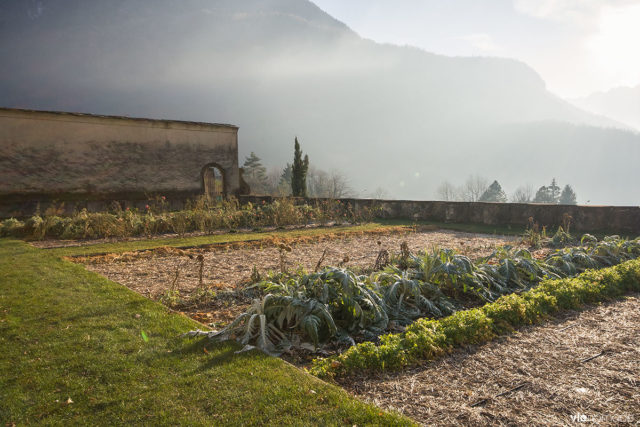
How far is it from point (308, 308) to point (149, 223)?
7.86 meters

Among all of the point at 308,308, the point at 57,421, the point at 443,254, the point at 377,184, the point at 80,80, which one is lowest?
the point at 57,421

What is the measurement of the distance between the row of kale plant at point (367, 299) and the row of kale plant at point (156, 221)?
6.50 m

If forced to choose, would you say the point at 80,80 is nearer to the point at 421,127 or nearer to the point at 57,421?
the point at 421,127

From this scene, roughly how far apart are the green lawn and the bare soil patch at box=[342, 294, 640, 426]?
0.34 metres

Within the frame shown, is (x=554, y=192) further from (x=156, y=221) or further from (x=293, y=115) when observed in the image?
(x=293, y=115)

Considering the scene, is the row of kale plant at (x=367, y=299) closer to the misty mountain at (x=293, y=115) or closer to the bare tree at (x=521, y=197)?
the bare tree at (x=521, y=197)

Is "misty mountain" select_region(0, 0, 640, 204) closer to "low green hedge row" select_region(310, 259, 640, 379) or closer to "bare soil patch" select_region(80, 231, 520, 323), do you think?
"bare soil patch" select_region(80, 231, 520, 323)

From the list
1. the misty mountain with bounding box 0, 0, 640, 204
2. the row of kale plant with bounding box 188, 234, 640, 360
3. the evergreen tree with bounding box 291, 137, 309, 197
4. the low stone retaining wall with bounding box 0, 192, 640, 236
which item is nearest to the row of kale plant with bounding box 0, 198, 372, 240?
the low stone retaining wall with bounding box 0, 192, 640, 236

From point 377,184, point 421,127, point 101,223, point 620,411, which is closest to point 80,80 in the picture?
point 377,184

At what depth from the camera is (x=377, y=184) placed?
121 m

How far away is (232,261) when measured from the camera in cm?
647

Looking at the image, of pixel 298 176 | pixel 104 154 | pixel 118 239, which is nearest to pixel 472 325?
pixel 118 239

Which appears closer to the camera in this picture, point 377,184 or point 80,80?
point 377,184

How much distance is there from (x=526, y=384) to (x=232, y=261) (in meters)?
4.96
